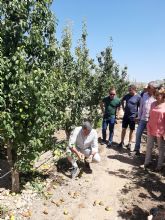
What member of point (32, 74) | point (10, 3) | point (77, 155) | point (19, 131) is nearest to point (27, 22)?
point (10, 3)

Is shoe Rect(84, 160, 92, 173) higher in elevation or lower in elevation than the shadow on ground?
higher

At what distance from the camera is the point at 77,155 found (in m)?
7.85

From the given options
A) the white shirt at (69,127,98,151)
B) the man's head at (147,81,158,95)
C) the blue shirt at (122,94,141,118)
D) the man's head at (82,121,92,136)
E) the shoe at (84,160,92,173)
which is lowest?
the shoe at (84,160,92,173)

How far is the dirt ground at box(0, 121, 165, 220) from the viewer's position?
20.8 feet

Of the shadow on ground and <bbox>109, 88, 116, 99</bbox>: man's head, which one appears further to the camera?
<bbox>109, 88, 116, 99</bbox>: man's head

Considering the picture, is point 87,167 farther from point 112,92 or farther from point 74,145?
point 112,92

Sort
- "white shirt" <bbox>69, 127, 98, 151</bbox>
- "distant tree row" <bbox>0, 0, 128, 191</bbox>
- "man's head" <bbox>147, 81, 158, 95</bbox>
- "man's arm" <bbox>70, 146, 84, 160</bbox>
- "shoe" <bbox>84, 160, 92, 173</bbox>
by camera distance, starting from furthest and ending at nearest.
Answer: "shoe" <bbox>84, 160, 92, 173</bbox>, "white shirt" <bbox>69, 127, 98, 151</bbox>, "man's head" <bbox>147, 81, 158, 95</bbox>, "man's arm" <bbox>70, 146, 84, 160</bbox>, "distant tree row" <bbox>0, 0, 128, 191</bbox>

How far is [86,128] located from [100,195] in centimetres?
159

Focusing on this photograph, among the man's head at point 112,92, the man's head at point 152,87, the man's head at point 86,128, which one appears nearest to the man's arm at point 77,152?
the man's head at point 86,128

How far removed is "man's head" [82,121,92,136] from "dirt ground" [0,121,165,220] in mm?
1037

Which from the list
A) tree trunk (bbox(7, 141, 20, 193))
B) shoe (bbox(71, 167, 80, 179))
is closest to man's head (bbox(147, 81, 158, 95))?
shoe (bbox(71, 167, 80, 179))

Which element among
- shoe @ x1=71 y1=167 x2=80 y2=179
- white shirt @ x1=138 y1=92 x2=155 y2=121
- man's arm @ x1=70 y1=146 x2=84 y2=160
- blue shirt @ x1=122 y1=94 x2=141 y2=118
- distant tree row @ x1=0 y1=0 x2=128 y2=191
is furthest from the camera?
blue shirt @ x1=122 y1=94 x2=141 y2=118

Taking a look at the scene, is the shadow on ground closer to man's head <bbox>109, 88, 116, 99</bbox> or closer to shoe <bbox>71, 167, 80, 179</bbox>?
shoe <bbox>71, 167, 80, 179</bbox>

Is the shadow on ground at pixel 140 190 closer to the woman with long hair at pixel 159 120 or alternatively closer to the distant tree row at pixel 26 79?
the woman with long hair at pixel 159 120
